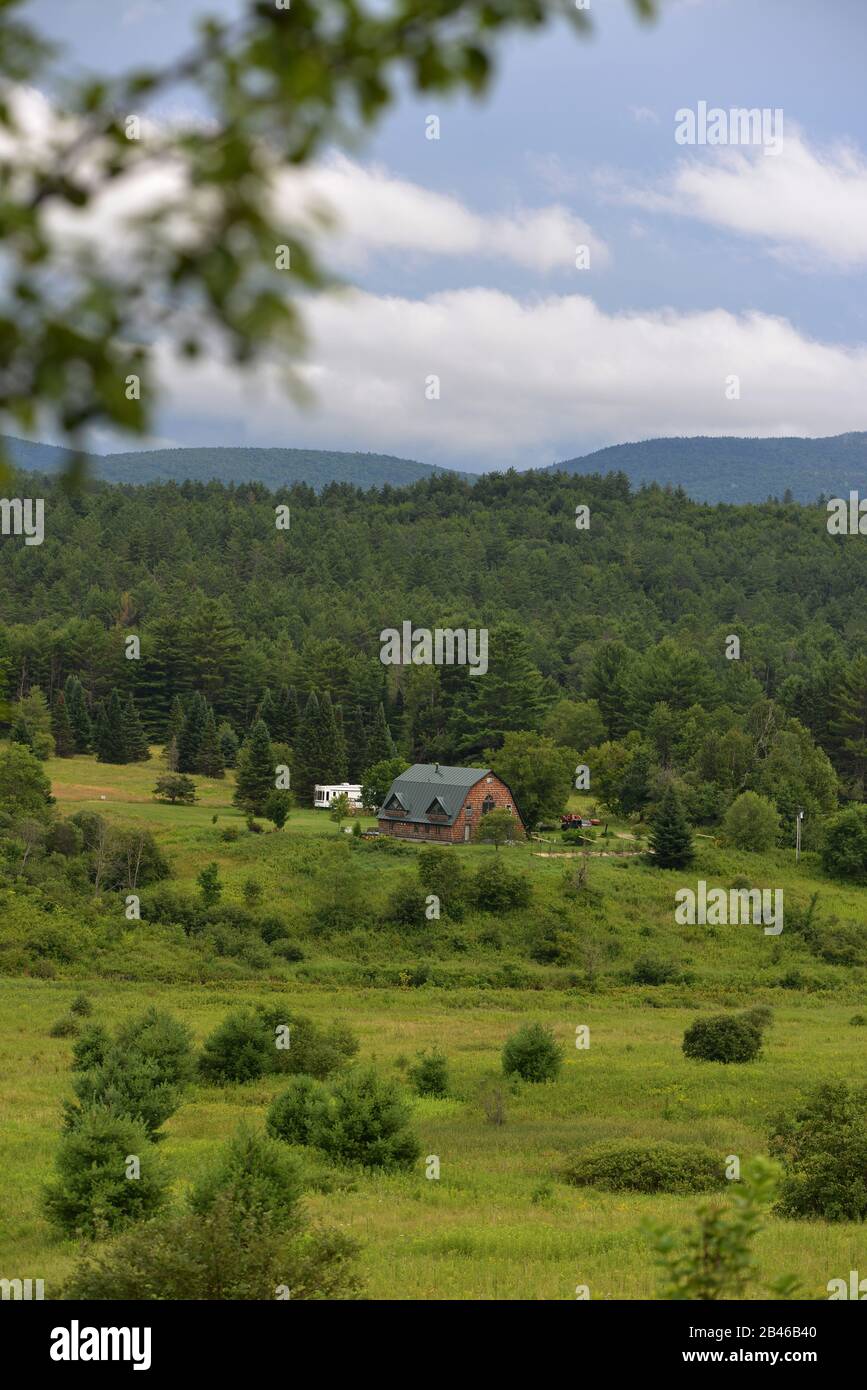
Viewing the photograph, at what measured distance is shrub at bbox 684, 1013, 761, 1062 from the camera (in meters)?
34.9

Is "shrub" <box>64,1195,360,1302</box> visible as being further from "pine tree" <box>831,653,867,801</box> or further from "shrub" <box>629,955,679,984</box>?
"pine tree" <box>831,653,867,801</box>

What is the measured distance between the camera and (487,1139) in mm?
26141

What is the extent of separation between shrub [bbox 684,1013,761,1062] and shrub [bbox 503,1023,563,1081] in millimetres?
4539

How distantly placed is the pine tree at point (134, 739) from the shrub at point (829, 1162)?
72.6 metres

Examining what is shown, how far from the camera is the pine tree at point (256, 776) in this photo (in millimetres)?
72688

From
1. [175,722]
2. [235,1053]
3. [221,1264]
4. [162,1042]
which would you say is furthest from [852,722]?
[221,1264]

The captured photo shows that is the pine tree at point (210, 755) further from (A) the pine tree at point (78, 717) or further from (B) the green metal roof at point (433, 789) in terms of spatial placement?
(B) the green metal roof at point (433, 789)

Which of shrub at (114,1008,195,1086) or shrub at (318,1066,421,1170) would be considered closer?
shrub at (318,1066,421,1170)

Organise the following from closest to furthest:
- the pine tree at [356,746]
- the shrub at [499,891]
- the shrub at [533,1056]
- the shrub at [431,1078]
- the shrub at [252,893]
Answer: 1. the shrub at [431,1078]
2. the shrub at [533,1056]
3. the shrub at [252,893]
4. the shrub at [499,891]
5. the pine tree at [356,746]

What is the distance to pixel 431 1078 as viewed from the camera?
31.4 metres

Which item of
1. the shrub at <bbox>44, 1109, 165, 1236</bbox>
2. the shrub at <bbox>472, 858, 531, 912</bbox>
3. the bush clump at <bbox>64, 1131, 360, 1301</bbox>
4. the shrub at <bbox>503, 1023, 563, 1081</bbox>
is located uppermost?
the bush clump at <bbox>64, 1131, 360, 1301</bbox>

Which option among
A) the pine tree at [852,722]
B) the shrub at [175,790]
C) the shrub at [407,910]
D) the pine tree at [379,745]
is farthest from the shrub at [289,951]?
the pine tree at [852,722]

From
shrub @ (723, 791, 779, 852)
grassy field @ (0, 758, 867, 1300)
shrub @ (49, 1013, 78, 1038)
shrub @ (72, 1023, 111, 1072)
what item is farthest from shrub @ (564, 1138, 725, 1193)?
shrub @ (723, 791, 779, 852)
